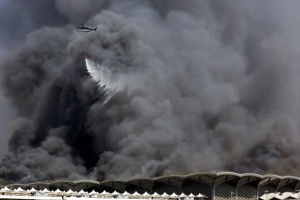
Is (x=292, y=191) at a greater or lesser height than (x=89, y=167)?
lesser

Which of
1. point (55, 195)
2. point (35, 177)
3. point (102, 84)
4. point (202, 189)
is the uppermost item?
point (102, 84)

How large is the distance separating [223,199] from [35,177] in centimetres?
2917

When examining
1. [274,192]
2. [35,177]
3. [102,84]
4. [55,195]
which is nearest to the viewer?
[55,195]

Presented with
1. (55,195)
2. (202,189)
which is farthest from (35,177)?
(55,195)

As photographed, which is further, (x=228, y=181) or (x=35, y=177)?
(x=35, y=177)

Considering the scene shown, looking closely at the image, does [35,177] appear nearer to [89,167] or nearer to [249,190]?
[89,167]

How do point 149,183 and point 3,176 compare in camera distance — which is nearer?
point 149,183

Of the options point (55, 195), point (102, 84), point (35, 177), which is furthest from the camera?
point (102, 84)

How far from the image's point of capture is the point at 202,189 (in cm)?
6619

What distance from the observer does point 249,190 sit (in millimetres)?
68375

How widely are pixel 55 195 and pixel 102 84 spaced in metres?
40.2

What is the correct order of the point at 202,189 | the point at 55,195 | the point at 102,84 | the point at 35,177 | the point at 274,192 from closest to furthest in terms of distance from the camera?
the point at 55,195, the point at 202,189, the point at 274,192, the point at 35,177, the point at 102,84

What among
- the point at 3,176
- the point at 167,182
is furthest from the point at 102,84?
the point at 167,182

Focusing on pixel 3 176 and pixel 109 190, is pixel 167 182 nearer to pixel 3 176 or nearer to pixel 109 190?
pixel 109 190
